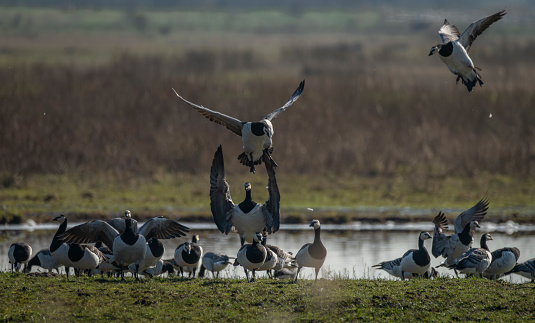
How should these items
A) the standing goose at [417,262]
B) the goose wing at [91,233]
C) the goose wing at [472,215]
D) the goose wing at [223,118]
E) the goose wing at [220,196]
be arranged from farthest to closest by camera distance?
the goose wing at [472,215] < the goose wing at [223,118] < the goose wing at [220,196] < the standing goose at [417,262] < the goose wing at [91,233]

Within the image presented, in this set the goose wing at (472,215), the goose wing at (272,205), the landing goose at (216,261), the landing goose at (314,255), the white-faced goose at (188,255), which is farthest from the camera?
the goose wing at (472,215)

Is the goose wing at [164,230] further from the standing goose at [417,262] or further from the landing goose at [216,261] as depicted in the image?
the standing goose at [417,262]

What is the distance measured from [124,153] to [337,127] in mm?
9607

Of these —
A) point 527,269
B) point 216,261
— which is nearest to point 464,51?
point 527,269

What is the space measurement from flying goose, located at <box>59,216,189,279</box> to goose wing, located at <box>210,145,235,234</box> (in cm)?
79

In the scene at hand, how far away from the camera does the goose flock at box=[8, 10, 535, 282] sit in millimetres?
14492

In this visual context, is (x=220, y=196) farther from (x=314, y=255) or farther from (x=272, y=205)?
(x=314, y=255)

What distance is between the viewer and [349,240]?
23375 millimetres

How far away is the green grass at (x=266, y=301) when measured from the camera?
37.9ft

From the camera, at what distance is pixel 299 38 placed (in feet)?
210

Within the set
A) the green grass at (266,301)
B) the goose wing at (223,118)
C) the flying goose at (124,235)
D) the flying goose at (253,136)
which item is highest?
the goose wing at (223,118)

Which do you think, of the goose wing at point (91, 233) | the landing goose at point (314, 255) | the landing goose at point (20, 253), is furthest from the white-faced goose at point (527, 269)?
the landing goose at point (20, 253)

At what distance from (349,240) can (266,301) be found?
11.5 metres

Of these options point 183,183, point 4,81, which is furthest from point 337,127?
point 4,81
